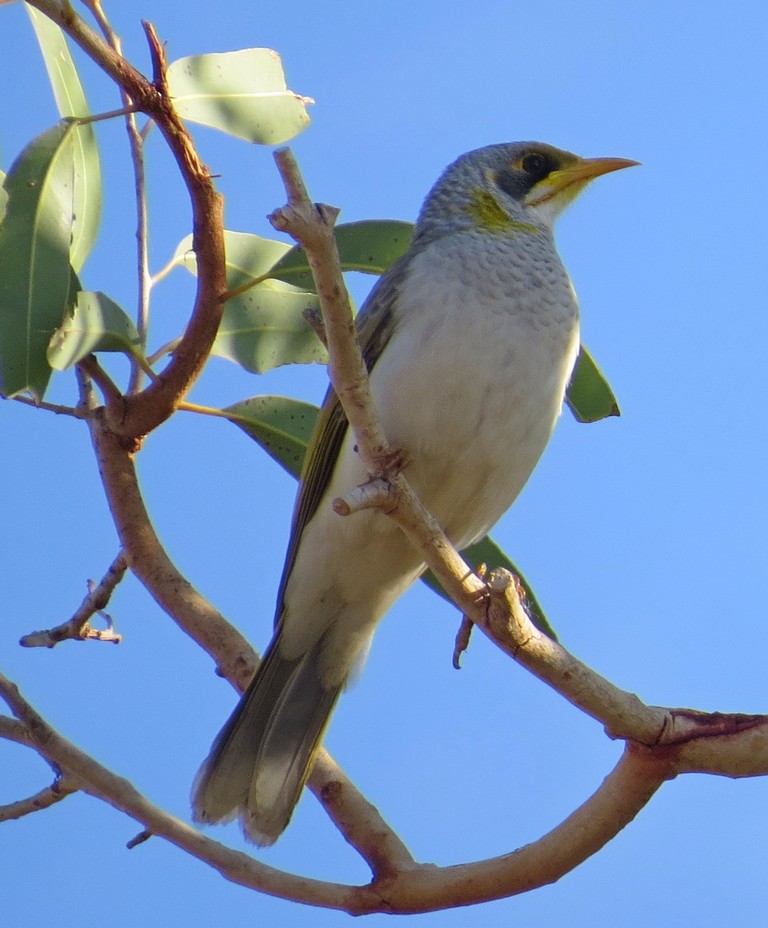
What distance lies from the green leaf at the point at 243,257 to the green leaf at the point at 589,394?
114 cm

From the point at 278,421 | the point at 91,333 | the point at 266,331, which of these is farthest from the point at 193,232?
the point at 278,421

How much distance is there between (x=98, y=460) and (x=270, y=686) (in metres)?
0.90

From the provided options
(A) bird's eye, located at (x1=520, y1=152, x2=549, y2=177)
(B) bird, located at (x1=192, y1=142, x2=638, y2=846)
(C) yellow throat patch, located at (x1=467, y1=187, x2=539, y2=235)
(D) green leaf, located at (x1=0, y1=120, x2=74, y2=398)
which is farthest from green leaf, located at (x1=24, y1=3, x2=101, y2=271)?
(A) bird's eye, located at (x1=520, y1=152, x2=549, y2=177)

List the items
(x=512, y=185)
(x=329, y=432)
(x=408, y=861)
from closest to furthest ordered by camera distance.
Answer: (x=408, y=861), (x=329, y=432), (x=512, y=185)

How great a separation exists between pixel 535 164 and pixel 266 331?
4.70ft

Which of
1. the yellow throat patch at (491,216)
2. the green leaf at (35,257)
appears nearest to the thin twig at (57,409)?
the green leaf at (35,257)

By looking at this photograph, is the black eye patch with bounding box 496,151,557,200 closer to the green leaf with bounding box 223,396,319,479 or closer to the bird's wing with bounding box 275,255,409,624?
the bird's wing with bounding box 275,255,409,624

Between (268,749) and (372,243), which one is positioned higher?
(372,243)

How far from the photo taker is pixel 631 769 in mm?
2965

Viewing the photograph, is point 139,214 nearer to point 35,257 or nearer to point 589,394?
point 35,257

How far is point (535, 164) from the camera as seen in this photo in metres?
5.30

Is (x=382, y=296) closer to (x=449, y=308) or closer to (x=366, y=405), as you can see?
(x=449, y=308)

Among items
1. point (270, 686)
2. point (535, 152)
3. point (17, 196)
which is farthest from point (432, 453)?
point (535, 152)

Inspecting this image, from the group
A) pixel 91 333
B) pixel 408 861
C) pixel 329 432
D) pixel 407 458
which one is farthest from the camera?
pixel 329 432
